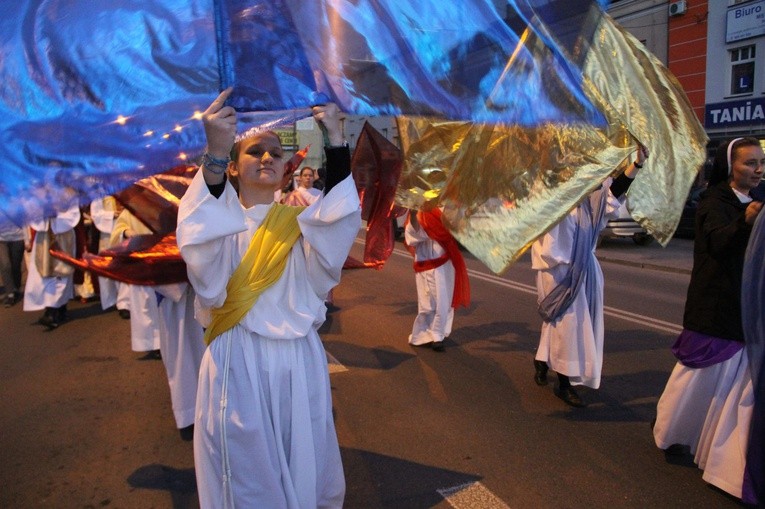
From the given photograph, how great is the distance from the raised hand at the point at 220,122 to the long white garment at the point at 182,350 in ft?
7.99

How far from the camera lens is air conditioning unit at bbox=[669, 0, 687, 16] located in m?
22.0

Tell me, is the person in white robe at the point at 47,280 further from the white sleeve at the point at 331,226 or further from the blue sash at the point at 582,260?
the white sleeve at the point at 331,226

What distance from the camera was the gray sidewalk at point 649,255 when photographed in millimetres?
12484

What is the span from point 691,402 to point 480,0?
9.45ft

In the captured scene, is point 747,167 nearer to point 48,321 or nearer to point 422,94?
point 422,94

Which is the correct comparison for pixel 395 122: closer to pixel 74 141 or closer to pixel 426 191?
pixel 426 191

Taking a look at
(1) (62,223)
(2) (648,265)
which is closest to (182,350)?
(1) (62,223)

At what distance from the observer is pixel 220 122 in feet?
6.59

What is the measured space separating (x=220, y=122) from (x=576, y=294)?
368cm

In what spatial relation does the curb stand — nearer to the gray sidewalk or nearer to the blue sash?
the gray sidewalk

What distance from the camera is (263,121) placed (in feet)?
8.64

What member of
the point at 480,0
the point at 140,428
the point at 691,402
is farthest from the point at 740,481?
the point at 140,428

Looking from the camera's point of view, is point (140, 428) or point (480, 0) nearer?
point (480, 0)

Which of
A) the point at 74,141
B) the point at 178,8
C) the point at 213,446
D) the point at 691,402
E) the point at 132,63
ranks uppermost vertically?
the point at 178,8
